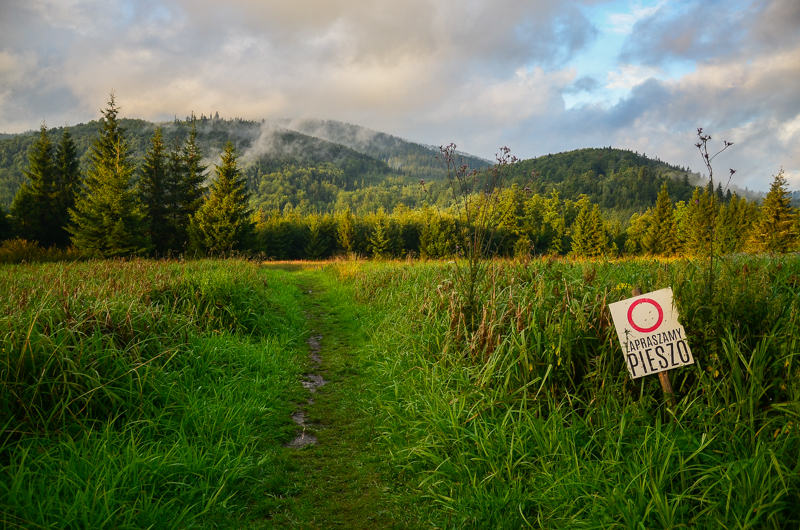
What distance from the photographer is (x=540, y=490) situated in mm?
2414

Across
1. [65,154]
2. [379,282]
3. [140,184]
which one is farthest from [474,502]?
[65,154]

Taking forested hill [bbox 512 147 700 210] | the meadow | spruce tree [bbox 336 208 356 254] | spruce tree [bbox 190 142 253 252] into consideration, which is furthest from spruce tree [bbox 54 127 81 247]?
forested hill [bbox 512 147 700 210]

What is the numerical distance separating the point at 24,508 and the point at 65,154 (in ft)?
131

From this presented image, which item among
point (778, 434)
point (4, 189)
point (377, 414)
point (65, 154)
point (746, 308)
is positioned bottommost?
point (377, 414)

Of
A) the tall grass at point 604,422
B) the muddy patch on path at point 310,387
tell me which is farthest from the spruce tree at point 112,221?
the tall grass at point 604,422

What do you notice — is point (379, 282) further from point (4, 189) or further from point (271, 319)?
point (4, 189)

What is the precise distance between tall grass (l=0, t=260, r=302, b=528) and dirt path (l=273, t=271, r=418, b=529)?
22 centimetres

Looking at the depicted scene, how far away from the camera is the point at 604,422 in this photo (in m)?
2.70

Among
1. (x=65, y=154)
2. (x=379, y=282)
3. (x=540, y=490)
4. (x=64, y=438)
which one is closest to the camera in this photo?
(x=540, y=490)

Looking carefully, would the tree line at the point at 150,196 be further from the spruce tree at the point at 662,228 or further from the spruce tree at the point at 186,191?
the spruce tree at the point at 662,228

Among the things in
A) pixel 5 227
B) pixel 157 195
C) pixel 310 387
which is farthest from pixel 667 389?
pixel 5 227

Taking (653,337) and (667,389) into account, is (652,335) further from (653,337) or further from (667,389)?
(667,389)

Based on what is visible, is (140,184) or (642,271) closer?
(642,271)

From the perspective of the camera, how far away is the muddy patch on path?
361 centimetres
